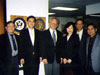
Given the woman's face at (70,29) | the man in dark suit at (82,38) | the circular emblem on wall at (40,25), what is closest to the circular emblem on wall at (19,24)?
the circular emblem on wall at (40,25)

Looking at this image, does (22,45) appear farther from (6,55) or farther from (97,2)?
(97,2)

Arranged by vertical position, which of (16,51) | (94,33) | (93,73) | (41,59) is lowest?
(93,73)

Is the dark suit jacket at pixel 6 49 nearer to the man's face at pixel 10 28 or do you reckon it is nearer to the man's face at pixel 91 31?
the man's face at pixel 10 28

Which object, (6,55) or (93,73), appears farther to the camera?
(93,73)

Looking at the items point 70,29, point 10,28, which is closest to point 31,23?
point 10,28

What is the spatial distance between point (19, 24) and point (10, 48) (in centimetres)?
37

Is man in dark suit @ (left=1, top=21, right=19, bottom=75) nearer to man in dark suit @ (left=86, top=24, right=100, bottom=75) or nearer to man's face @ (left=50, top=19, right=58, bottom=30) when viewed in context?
man's face @ (left=50, top=19, right=58, bottom=30)

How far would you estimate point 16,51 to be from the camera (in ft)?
6.95

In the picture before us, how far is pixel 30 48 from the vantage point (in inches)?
86.1

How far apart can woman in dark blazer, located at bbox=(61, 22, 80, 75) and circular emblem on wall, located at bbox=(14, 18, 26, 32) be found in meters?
0.58

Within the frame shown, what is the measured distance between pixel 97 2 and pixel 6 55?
81.6 inches

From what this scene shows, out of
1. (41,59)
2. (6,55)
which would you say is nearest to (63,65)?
(41,59)

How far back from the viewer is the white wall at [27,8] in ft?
7.14

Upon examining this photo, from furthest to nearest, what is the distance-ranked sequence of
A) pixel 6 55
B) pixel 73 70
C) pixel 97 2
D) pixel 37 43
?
pixel 97 2 < pixel 73 70 < pixel 37 43 < pixel 6 55
